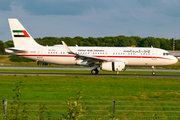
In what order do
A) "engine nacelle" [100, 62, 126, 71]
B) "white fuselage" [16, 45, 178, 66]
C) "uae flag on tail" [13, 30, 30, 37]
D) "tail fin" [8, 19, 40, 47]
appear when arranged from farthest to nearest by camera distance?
"uae flag on tail" [13, 30, 30, 37] → "tail fin" [8, 19, 40, 47] → "white fuselage" [16, 45, 178, 66] → "engine nacelle" [100, 62, 126, 71]

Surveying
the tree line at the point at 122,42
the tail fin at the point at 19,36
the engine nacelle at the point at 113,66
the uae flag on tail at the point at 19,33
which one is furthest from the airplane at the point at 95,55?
the tree line at the point at 122,42

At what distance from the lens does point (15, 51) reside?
3747cm

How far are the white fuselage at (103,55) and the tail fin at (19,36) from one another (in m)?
1.78

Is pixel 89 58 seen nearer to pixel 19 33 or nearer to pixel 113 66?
pixel 113 66

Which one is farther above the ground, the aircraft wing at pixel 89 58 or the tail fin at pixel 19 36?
the tail fin at pixel 19 36

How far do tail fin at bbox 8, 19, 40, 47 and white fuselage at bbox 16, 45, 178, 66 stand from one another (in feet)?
5.85

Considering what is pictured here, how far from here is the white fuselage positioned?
3700cm

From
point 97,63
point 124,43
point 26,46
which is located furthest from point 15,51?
point 124,43

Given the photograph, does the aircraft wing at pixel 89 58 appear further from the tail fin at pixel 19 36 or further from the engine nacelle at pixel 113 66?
the tail fin at pixel 19 36

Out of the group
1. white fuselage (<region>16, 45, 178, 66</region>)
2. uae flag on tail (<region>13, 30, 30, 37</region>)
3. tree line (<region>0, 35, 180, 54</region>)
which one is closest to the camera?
white fuselage (<region>16, 45, 178, 66</region>)

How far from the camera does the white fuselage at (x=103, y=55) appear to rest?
121 ft

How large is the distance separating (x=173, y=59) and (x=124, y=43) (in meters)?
111

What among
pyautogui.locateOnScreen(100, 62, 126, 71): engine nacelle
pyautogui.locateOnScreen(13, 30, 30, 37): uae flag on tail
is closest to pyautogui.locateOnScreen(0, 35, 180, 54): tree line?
pyautogui.locateOnScreen(13, 30, 30, 37): uae flag on tail

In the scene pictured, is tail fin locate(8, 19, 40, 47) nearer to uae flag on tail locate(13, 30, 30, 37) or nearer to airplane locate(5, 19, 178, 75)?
uae flag on tail locate(13, 30, 30, 37)
